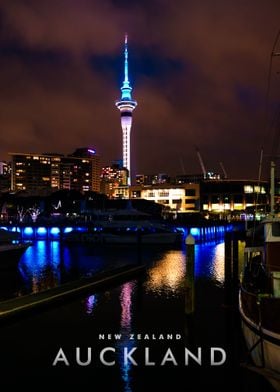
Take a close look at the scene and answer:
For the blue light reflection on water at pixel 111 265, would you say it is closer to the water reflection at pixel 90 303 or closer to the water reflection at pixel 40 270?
the water reflection at pixel 40 270

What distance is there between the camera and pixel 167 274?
43531 millimetres

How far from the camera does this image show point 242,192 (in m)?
198

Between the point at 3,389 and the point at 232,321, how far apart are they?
41.2ft

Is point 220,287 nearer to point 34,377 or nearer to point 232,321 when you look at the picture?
point 232,321

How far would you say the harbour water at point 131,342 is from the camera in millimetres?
18234

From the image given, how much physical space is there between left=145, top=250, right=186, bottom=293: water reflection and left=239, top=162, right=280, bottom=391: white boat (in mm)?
14563

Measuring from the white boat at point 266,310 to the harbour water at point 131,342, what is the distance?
1.50m

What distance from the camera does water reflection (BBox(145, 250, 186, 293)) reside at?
36.5m

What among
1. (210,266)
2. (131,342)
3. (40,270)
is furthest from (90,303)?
(210,266)

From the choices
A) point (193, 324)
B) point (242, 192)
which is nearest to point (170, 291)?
point (193, 324)

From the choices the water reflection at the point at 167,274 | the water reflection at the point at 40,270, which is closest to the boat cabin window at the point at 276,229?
the water reflection at the point at 167,274

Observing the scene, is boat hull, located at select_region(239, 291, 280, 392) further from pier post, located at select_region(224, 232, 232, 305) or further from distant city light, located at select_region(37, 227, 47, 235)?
distant city light, located at select_region(37, 227, 47, 235)

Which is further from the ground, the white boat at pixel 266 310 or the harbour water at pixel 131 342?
the white boat at pixel 266 310

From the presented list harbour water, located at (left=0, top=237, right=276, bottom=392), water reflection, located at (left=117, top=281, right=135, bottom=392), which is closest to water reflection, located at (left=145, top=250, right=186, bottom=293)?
harbour water, located at (left=0, top=237, right=276, bottom=392)
